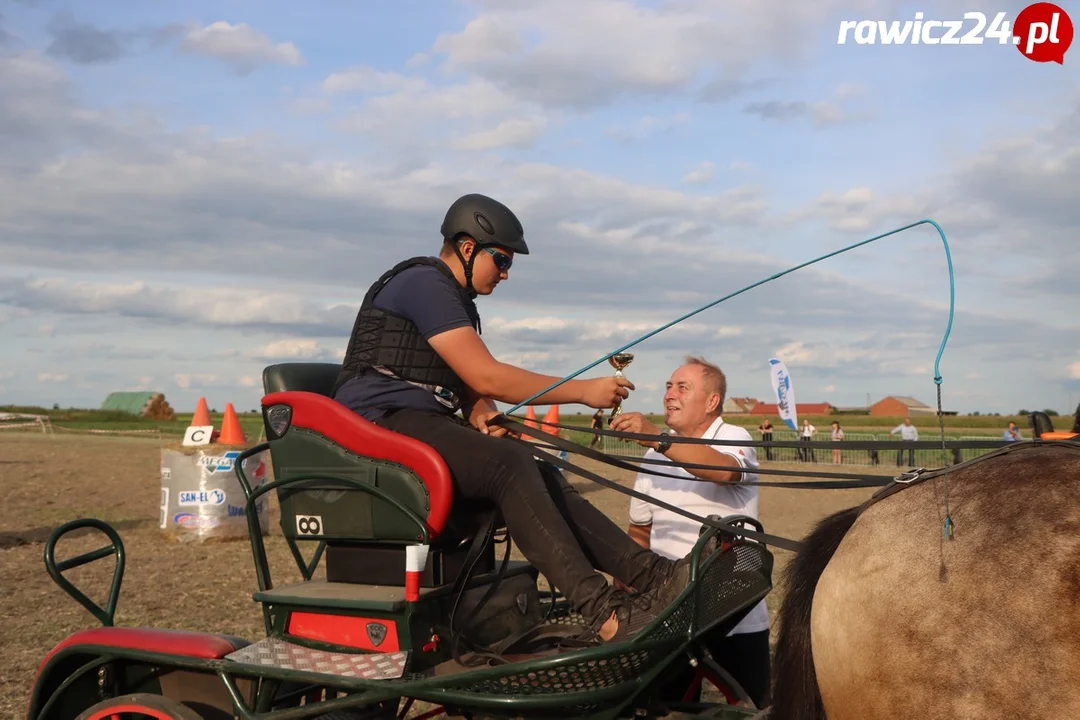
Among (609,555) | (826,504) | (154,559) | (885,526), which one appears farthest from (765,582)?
(826,504)

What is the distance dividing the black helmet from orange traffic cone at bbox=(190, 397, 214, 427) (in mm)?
8360

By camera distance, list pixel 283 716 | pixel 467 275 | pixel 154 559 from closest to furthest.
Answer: pixel 283 716 → pixel 467 275 → pixel 154 559

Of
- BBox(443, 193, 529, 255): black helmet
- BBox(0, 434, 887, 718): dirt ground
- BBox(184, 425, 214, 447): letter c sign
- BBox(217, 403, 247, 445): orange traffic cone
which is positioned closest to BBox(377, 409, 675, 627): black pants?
BBox(443, 193, 529, 255): black helmet

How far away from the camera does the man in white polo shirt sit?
162 inches

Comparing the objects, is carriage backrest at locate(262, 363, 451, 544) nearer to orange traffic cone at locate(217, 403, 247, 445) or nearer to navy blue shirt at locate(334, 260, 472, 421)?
navy blue shirt at locate(334, 260, 472, 421)

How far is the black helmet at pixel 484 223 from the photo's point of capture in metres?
3.56

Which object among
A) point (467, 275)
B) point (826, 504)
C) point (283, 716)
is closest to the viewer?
point (283, 716)

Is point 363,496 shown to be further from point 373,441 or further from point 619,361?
point 619,361

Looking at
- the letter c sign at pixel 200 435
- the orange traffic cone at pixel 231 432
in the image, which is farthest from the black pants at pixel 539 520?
the orange traffic cone at pixel 231 432

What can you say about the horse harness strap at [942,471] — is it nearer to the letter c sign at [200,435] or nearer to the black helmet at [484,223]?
the black helmet at [484,223]

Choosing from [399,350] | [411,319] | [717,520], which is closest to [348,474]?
[399,350]

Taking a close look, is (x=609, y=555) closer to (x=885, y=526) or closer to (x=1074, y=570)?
(x=885, y=526)

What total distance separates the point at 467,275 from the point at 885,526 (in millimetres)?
1884

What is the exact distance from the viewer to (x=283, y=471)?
11.3 feet
